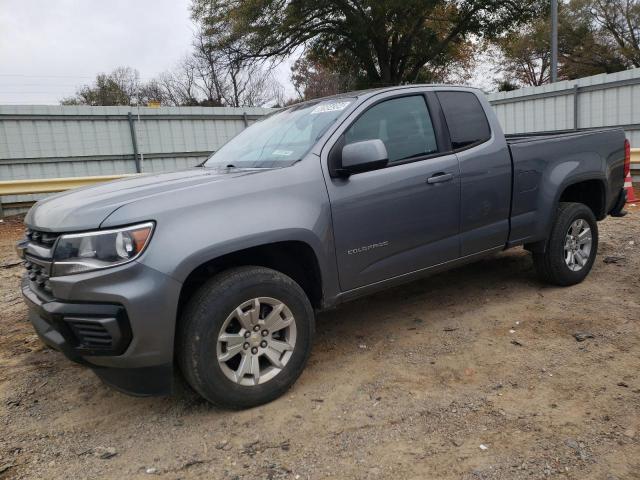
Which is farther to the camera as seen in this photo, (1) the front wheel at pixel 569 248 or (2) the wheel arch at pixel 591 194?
(2) the wheel arch at pixel 591 194

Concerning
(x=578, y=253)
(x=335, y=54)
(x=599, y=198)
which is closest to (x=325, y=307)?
(x=578, y=253)

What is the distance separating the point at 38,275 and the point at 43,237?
0.79ft

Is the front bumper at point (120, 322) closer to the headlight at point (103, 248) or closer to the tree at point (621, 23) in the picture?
the headlight at point (103, 248)

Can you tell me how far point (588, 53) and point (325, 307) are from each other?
4136 cm

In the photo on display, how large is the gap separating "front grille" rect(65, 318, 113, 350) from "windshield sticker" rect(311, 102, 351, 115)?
80.9 inches

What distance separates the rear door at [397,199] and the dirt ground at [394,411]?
0.63 meters

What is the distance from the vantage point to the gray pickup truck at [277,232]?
2545mm

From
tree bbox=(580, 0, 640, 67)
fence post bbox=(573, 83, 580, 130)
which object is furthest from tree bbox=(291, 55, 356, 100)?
fence post bbox=(573, 83, 580, 130)

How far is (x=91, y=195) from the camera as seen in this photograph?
293cm

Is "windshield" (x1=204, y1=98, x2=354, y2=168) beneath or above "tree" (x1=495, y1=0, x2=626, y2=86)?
beneath

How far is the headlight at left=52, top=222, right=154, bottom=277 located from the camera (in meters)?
2.51

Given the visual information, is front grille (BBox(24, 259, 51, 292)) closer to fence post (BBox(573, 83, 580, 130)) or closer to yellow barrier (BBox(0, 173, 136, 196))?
yellow barrier (BBox(0, 173, 136, 196))

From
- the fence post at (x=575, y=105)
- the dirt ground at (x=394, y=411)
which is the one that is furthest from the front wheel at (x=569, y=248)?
the fence post at (x=575, y=105)

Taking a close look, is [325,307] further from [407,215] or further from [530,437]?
[530,437]
